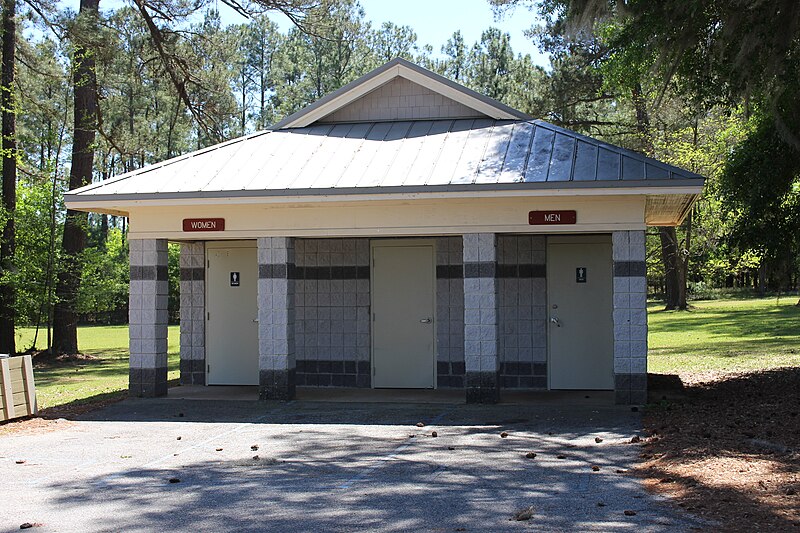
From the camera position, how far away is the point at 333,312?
634 inches

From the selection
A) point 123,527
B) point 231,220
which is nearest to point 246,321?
point 231,220

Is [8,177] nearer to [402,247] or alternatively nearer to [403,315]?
[402,247]

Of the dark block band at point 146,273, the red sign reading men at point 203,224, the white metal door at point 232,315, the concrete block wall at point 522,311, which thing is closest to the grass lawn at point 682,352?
the white metal door at point 232,315

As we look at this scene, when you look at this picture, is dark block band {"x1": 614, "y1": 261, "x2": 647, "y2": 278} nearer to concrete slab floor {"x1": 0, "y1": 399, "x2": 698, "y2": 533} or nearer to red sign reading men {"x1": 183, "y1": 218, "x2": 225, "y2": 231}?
concrete slab floor {"x1": 0, "y1": 399, "x2": 698, "y2": 533}

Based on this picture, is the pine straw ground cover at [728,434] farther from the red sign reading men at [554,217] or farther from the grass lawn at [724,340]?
the red sign reading men at [554,217]

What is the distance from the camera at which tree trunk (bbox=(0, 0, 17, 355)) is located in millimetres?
23703

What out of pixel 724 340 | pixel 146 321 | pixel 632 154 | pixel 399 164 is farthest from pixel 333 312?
pixel 724 340

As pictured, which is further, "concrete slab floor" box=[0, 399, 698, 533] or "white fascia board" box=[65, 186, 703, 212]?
"white fascia board" box=[65, 186, 703, 212]

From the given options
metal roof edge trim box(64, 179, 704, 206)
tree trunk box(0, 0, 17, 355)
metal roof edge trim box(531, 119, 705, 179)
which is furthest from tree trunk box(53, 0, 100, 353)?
metal roof edge trim box(531, 119, 705, 179)

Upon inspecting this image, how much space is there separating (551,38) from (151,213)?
24957 millimetres

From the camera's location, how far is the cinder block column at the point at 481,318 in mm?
13469

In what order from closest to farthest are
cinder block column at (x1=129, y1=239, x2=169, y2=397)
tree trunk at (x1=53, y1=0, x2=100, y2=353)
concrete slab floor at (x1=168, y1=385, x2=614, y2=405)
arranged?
1. concrete slab floor at (x1=168, y1=385, x2=614, y2=405)
2. cinder block column at (x1=129, y1=239, x2=169, y2=397)
3. tree trunk at (x1=53, y1=0, x2=100, y2=353)

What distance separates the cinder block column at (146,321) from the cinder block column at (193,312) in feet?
6.21

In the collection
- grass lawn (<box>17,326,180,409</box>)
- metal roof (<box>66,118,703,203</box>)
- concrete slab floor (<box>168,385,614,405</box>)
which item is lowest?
grass lawn (<box>17,326,180,409</box>)
